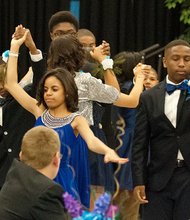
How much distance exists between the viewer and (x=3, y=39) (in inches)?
369

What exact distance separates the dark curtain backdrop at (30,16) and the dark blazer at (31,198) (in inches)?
224

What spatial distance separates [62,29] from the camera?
18.5ft

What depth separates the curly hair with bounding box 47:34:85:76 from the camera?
4820 mm

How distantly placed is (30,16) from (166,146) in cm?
459

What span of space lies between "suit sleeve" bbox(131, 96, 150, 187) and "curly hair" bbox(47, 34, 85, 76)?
0.56m

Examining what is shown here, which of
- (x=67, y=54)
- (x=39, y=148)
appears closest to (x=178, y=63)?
(x=67, y=54)

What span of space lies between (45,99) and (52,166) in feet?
3.13

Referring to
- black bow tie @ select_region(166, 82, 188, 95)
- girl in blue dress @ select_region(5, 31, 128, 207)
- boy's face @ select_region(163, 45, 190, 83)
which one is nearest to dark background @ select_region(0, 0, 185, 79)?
boy's face @ select_region(163, 45, 190, 83)

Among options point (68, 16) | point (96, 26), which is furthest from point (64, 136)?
point (96, 26)

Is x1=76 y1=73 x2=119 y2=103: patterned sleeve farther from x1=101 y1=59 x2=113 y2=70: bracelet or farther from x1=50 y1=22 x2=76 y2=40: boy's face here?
x1=50 y1=22 x2=76 y2=40: boy's face

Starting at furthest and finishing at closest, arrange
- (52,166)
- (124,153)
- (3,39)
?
(3,39), (124,153), (52,166)

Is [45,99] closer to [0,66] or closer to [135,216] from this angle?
[0,66]

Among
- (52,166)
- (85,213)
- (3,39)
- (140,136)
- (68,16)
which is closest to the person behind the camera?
(85,213)

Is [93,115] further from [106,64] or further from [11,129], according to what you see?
[11,129]
